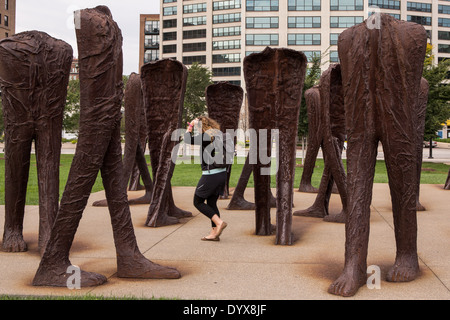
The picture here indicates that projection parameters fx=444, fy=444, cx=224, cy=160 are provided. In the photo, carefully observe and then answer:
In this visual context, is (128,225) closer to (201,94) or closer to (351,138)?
(351,138)

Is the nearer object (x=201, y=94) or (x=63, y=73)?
(x=63, y=73)

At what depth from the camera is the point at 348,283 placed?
3785 mm

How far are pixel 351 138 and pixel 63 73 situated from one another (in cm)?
327

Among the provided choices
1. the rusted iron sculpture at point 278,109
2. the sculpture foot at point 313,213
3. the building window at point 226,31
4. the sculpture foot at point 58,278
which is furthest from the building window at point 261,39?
the sculpture foot at point 58,278

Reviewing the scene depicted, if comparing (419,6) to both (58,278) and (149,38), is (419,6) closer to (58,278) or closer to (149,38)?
(149,38)

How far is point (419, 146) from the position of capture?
8.14 m

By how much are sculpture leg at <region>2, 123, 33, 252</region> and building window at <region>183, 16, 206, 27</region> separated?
192 ft

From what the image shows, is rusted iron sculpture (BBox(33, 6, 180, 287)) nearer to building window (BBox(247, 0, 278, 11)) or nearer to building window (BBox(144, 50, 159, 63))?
building window (BBox(247, 0, 278, 11))

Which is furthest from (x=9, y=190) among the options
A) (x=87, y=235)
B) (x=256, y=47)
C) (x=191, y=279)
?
(x=256, y=47)

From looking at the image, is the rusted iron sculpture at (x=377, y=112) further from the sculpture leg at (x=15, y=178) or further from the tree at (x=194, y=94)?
the tree at (x=194, y=94)

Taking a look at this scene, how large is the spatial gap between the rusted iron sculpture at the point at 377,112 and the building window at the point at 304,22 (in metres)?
53.1

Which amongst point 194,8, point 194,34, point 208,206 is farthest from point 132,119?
point 194,8

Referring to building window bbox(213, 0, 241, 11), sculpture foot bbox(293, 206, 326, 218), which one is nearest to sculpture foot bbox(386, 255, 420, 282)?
sculpture foot bbox(293, 206, 326, 218)

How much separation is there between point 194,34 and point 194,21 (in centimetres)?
179
